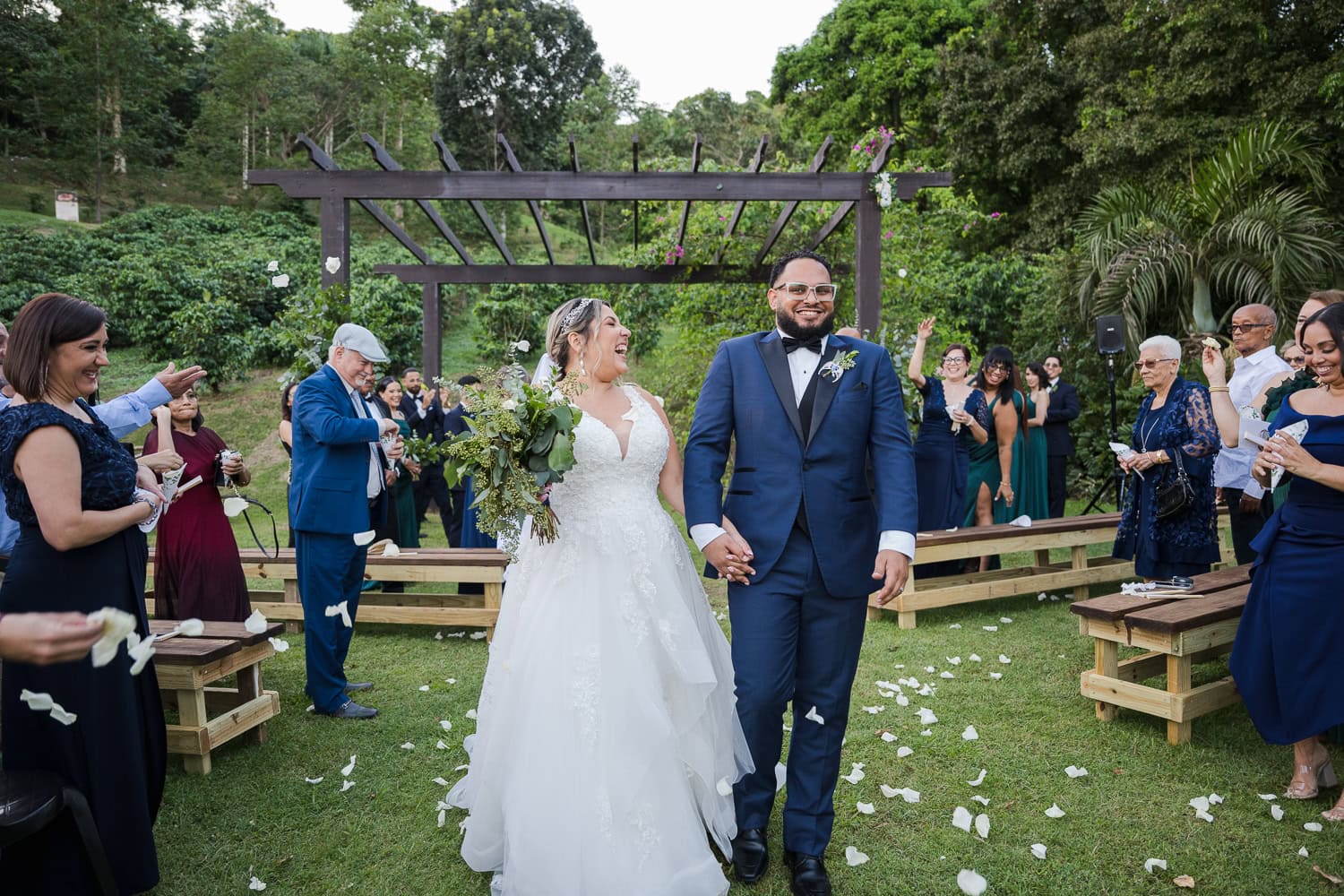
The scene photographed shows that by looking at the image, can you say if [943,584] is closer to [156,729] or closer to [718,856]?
[718,856]

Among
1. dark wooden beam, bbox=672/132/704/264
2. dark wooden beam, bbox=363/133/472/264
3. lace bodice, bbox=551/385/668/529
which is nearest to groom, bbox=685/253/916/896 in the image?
lace bodice, bbox=551/385/668/529

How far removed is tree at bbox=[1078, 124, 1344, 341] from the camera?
10.3 metres

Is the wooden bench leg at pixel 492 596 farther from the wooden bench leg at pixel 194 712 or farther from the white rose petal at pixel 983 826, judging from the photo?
the white rose petal at pixel 983 826

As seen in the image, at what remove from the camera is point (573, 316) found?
11.7 feet

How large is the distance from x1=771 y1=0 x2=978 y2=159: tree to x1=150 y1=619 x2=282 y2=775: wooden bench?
23.0 m

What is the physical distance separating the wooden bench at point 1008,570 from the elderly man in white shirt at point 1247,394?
1.47m

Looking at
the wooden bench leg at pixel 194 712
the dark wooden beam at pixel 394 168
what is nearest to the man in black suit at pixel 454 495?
the dark wooden beam at pixel 394 168

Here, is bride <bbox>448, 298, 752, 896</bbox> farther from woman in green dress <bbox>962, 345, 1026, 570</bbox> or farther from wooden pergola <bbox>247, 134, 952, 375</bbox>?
woman in green dress <bbox>962, 345, 1026, 570</bbox>

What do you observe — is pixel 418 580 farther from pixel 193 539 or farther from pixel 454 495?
pixel 454 495

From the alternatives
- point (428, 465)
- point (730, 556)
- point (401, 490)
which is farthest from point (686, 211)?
point (730, 556)

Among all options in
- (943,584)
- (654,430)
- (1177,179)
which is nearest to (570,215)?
(1177,179)

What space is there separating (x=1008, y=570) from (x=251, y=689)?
5927 millimetres

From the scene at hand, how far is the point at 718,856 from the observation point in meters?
3.27

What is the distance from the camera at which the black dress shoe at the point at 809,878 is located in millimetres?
2984
